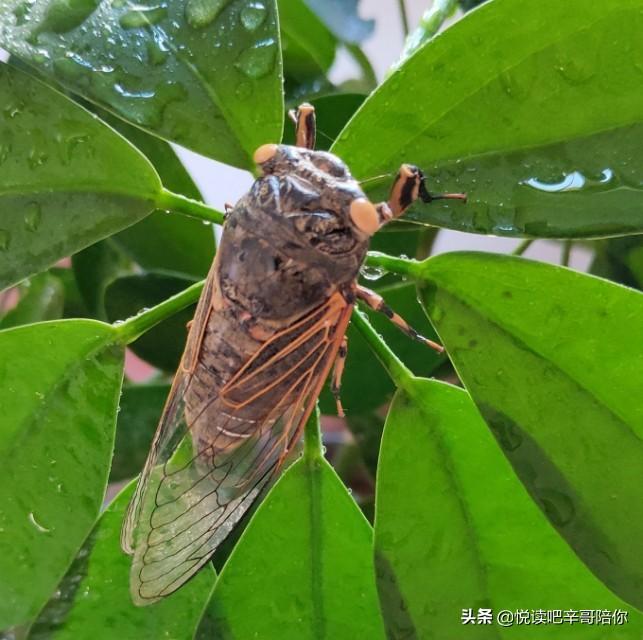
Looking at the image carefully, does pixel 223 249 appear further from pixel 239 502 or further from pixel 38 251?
pixel 239 502

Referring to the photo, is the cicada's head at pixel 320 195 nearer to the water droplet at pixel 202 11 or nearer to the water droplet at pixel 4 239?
the water droplet at pixel 202 11

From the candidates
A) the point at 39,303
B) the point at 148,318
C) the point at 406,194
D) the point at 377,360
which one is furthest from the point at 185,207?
the point at 39,303

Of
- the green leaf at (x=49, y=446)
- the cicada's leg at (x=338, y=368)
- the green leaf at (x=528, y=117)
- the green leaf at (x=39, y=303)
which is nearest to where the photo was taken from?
the green leaf at (x=528, y=117)

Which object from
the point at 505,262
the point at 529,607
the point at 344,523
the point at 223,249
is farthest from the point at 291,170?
the point at 529,607

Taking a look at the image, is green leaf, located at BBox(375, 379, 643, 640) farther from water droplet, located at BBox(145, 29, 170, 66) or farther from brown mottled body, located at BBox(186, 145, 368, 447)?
water droplet, located at BBox(145, 29, 170, 66)

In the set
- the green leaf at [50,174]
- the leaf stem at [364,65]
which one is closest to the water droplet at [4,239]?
the green leaf at [50,174]

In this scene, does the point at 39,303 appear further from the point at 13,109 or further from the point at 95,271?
the point at 13,109

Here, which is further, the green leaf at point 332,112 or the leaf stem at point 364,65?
the leaf stem at point 364,65
